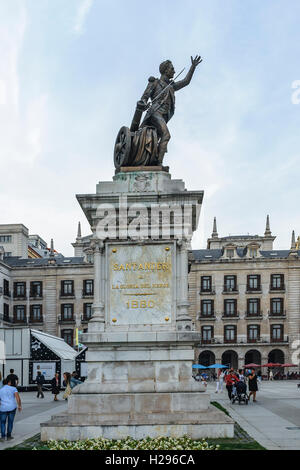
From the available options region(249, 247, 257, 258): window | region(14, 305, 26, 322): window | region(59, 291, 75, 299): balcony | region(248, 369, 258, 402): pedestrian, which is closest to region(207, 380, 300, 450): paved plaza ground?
region(248, 369, 258, 402): pedestrian

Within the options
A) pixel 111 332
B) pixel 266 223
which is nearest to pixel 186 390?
pixel 111 332

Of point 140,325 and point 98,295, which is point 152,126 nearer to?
point 98,295

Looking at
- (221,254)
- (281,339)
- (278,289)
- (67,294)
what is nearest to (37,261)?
(67,294)

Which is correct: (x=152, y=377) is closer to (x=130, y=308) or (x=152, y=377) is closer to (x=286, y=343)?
(x=130, y=308)

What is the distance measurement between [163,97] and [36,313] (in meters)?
71.4

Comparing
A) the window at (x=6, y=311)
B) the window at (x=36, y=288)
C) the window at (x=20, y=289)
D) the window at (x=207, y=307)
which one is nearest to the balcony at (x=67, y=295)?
the window at (x=36, y=288)

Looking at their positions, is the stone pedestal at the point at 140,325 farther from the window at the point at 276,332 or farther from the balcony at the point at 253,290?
the balcony at the point at 253,290

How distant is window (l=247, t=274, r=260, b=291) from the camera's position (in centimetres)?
8306

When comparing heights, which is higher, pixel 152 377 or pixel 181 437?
pixel 152 377

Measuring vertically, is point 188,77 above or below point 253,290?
above

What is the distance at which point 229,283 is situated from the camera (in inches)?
3295

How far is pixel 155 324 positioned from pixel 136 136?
456 cm

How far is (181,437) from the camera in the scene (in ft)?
43.8

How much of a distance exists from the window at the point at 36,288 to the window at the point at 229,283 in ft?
74.5
